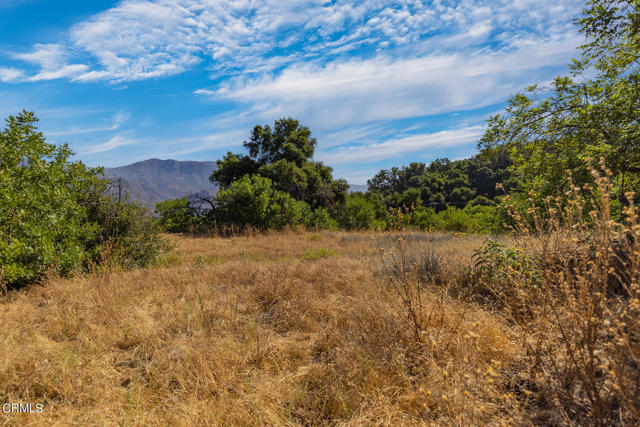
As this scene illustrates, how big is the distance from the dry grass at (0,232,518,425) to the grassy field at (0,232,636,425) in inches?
0.5

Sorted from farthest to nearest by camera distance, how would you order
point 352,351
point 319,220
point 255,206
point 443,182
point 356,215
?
point 443,182
point 356,215
point 319,220
point 255,206
point 352,351

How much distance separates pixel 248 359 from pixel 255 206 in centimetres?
1356

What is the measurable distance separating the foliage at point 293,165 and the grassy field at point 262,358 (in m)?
16.4

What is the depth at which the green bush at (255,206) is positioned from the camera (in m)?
16.2

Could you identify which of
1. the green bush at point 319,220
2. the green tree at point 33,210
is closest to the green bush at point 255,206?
the green bush at point 319,220

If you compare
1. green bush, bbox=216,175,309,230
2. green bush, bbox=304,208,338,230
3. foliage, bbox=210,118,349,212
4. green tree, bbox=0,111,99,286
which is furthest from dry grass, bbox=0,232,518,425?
foliage, bbox=210,118,349,212

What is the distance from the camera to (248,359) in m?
3.11

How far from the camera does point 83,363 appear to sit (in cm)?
300

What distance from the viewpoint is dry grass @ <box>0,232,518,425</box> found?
7.39 ft

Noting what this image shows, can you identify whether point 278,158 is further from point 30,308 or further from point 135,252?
point 30,308

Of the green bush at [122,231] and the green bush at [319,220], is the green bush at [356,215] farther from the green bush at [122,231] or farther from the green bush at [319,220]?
the green bush at [122,231]

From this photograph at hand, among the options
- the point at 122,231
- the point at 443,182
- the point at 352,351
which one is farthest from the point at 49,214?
the point at 443,182

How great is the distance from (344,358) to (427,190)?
34012 millimetres

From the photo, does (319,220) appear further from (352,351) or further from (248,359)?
(352,351)
